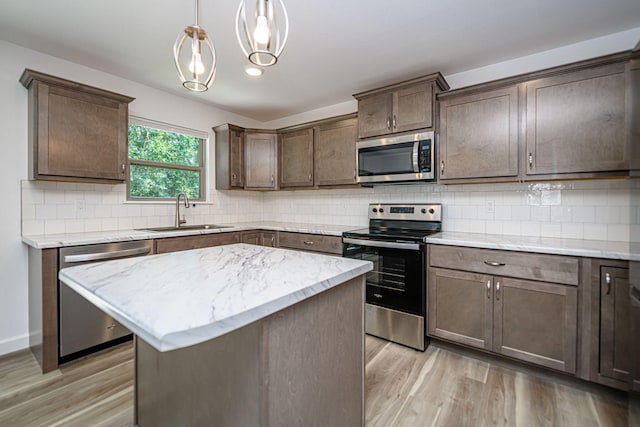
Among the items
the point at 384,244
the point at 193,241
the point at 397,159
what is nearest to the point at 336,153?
the point at 397,159

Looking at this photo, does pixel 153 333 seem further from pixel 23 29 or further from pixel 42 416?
pixel 23 29

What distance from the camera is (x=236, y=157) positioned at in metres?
3.77

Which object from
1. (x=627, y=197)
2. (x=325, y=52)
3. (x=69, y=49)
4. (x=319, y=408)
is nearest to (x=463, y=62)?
(x=325, y=52)

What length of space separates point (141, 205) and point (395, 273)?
2.66 meters

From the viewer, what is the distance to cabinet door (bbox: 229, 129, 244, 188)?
3.71 metres

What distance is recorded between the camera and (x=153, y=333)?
0.65 m

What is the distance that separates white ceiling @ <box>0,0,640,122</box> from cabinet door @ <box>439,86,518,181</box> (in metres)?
0.43

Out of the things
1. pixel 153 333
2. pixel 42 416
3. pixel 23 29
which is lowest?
pixel 42 416

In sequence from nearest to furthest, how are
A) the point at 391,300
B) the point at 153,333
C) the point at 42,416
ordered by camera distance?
1. the point at 153,333
2. the point at 42,416
3. the point at 391,300

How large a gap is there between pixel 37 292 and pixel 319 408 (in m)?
2.33

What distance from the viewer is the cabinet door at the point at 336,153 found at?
324 centimetres

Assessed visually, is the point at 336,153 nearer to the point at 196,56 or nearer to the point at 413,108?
the point at 413,108

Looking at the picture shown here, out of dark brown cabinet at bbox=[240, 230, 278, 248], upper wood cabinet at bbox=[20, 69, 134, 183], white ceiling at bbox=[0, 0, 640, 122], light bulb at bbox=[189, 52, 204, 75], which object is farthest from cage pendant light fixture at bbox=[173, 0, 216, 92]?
dark brown cabinet at bbox=[240, 230, 278, 248]

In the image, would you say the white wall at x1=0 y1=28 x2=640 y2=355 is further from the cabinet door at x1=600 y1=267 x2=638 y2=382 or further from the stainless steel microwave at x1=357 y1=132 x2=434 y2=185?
the cabinet door at x1=600 y1=267 x2=638 y2=382
